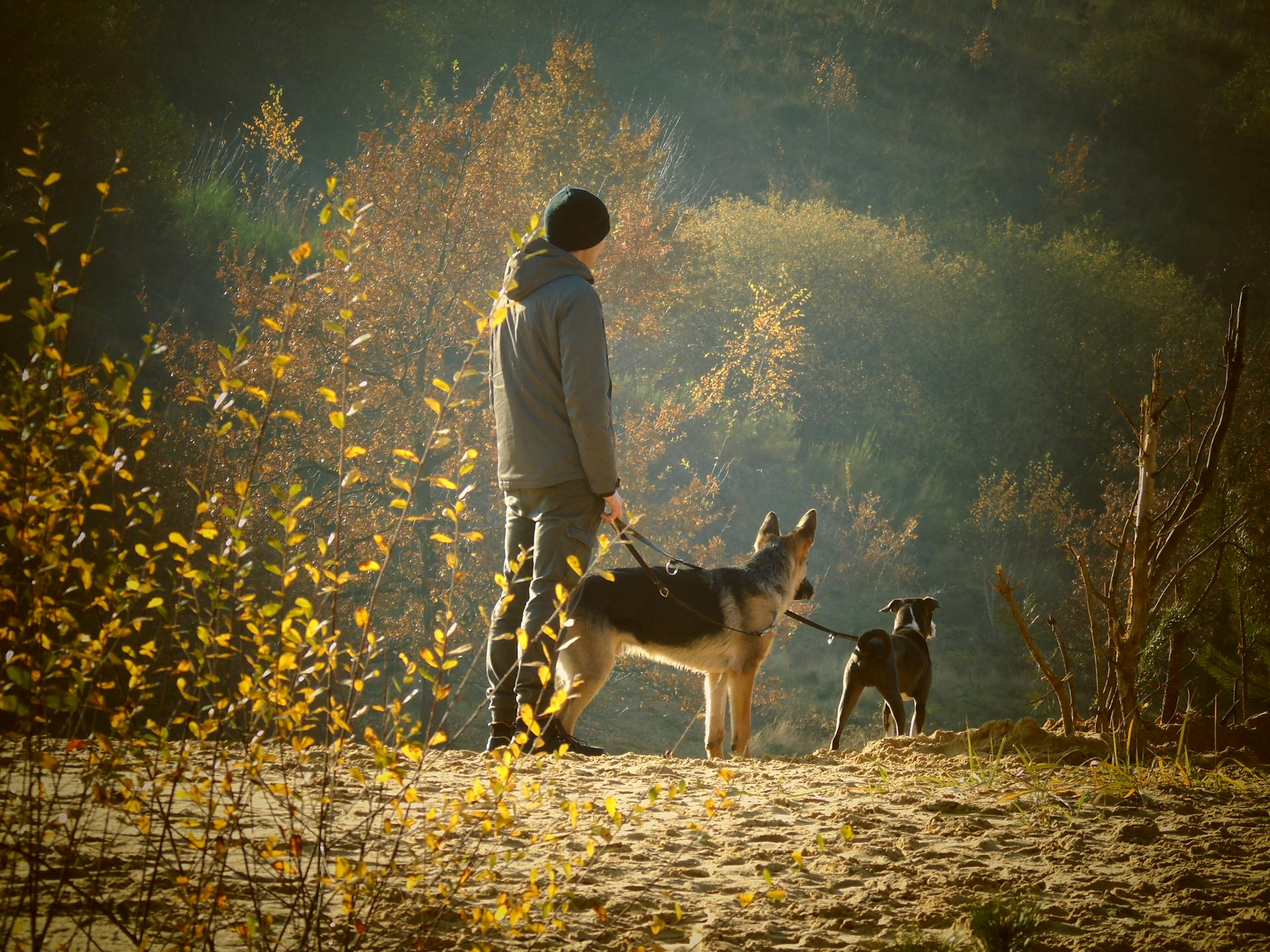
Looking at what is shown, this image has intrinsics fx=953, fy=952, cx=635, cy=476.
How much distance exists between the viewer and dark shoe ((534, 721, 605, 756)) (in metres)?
4.46

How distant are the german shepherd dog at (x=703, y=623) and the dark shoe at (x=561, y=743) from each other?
0.40m

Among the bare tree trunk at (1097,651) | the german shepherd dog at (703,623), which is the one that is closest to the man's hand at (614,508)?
the german shepherd dog at (703,623)

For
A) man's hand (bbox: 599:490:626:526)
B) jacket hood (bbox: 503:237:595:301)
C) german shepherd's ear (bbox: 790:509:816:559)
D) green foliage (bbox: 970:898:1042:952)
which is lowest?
green foliage (bbox: 970:898:1042:952)

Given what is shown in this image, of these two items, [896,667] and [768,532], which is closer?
[768,532]

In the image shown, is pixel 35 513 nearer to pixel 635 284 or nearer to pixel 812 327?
pixel 635 284

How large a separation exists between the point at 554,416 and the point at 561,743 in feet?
5.12

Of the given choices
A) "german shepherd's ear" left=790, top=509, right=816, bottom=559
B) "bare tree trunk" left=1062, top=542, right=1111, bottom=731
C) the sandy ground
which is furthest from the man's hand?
"german shepherd's ear" left=790, top=509, right=816, bottom=559

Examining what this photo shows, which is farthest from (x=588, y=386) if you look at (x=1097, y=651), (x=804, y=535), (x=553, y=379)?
(x=804, y=535)

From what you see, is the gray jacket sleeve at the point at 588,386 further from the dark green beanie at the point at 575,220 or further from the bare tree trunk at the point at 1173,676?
the bare tree trunk at the point at 1173,676

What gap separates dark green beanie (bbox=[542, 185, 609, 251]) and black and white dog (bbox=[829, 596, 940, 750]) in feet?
11.6

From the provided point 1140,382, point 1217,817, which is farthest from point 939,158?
point 1217,817

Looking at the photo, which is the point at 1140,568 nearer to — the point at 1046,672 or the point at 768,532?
the point at 1046,672

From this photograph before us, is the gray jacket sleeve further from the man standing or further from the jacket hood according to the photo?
the jacket hood

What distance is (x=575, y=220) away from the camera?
4.62 m
